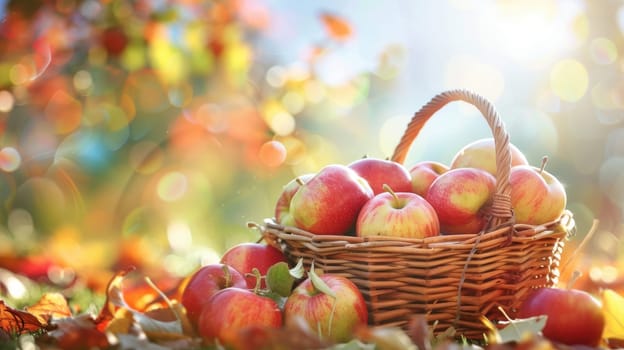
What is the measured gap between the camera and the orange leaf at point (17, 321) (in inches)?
60.7

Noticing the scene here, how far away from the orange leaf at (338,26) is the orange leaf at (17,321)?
78.7 inches

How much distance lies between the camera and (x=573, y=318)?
1348 millimetres

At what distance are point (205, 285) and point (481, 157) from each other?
782 millimetres

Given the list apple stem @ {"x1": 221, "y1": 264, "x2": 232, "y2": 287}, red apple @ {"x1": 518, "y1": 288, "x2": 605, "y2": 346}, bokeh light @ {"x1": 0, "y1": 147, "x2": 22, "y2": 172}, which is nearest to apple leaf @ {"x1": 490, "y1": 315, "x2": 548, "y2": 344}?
red apple @ {"x1": 518, "y1": 288, "x2": 605, "y2": 346}

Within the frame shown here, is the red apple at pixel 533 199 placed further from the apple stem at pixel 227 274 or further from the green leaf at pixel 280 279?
the apple stem at pixel 227 274

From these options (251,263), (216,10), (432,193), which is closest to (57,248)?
(216,10)

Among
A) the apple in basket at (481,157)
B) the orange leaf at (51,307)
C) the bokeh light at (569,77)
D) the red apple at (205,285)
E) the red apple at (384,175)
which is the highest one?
the bokeh light at (569,77)

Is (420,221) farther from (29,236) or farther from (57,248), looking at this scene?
(29,236)

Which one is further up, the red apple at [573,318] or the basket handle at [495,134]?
the basket handle at [495,134]

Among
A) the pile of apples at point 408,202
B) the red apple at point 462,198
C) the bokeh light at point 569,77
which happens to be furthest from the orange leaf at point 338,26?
the red apple at point 462,198

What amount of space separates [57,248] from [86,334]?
2.61m

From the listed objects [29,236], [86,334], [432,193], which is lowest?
[29,236]

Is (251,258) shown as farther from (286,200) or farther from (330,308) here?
(330,308)

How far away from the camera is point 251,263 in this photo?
172 centimetres
